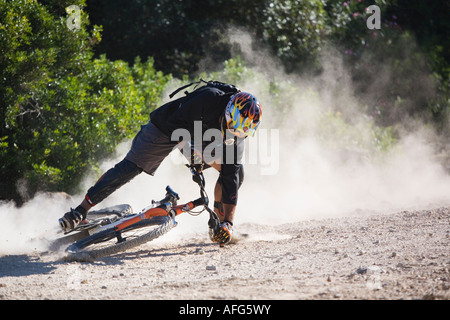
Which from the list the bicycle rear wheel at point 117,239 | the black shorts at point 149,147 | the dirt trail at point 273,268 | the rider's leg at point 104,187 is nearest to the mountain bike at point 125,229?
the bicycle rear wheel at point 117,239

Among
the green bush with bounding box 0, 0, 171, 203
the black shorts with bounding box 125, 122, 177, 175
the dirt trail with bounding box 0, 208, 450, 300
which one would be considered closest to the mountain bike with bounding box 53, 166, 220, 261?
the dirt trail with bounding box 0, 208, 450, 300

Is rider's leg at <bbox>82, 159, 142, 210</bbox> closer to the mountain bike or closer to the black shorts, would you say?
the black shorts

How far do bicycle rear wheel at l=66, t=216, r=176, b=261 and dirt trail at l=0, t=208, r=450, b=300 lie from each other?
0.12m

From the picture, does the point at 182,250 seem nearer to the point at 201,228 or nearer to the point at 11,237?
the point at 201,228

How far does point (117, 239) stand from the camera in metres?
5.71

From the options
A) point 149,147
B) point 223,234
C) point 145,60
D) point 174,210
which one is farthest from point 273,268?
point 145,60

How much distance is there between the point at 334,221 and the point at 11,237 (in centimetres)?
372

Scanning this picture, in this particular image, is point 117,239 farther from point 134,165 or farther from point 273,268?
point 273,268

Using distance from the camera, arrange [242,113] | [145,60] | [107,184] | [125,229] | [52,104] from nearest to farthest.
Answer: [242,113]
[125,229]
[107,184]
[52,104]
[145,60]

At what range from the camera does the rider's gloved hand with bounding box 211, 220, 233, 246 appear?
5.73 metres

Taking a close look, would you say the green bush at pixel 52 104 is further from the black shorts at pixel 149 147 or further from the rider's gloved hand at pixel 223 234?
the rider's gloved hand at pixel 223 234

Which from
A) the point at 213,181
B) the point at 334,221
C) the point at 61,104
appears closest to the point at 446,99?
the point at 213,181

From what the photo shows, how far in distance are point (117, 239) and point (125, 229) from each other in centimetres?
12
